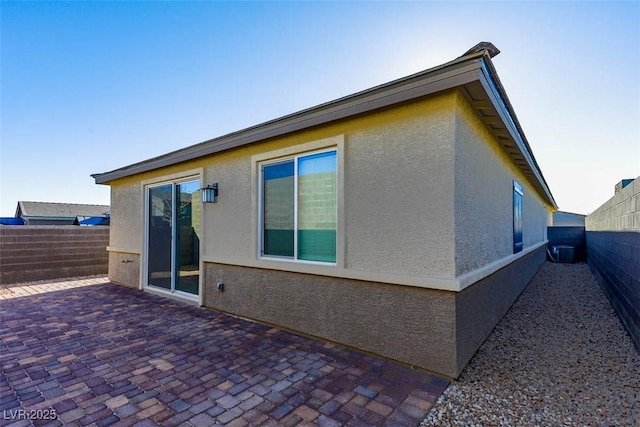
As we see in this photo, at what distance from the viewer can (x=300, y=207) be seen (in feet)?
16.5

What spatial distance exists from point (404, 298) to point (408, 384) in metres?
0.93

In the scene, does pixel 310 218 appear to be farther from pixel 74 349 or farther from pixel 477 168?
pixel 74 349

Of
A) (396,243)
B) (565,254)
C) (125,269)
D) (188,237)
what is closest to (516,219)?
(396,243)

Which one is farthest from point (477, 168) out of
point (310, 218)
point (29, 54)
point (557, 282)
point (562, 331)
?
point (29, 54)

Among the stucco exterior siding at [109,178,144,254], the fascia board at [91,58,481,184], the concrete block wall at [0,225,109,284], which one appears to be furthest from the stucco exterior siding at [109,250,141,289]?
the fascia board at [91,58,481,184]

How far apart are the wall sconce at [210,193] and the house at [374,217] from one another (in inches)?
0.8

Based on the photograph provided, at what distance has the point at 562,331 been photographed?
206 inches

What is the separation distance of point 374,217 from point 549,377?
107 inches

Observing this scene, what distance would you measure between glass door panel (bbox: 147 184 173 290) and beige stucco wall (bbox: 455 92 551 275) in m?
6.44

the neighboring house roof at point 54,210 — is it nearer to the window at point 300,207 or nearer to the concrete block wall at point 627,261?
the window at point 300,207

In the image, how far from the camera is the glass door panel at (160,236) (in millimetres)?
7492

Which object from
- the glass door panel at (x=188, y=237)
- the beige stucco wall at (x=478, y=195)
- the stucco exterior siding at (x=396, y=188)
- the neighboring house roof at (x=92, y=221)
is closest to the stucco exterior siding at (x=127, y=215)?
the glass door panel at (x=188, y=237)

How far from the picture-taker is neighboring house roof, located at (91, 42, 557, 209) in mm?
3262

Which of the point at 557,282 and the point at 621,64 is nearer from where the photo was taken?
the point at 621,64
